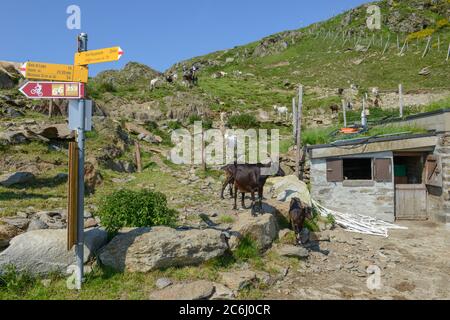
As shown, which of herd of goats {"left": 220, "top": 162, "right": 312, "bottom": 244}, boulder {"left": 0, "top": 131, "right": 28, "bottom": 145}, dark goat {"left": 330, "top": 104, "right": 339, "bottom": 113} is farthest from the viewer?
dark goat {"left": 330, "top": 104, "right": 339, "bottom": 113}

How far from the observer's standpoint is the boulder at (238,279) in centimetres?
596

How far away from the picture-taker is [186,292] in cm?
542

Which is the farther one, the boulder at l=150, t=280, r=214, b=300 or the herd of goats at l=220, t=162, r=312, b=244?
the herd of goats at l=220, t=162, r=312, b=244

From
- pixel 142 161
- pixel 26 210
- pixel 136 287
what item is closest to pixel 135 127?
pixel 142 161

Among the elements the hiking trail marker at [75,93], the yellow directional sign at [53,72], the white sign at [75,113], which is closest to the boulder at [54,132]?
the hiking trail marker at [75,93]

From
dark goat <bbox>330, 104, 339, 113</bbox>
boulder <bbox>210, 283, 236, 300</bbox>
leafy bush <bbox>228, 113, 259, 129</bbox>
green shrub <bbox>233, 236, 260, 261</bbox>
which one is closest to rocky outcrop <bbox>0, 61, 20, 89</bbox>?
leafy bush <bbox>228, 113, 259, 129</bbox>

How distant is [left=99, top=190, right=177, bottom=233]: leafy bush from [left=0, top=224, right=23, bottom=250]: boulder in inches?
65.4

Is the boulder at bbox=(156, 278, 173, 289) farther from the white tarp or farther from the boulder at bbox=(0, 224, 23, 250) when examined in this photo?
the white tarp

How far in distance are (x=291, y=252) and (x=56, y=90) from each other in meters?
6.20

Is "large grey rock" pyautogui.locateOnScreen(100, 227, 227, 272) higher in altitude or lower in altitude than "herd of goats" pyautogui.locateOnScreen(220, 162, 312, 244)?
lower

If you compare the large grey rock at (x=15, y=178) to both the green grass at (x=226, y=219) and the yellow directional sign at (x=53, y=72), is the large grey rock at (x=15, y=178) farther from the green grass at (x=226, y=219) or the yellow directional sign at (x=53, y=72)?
the green grass at (x=226, y=219)

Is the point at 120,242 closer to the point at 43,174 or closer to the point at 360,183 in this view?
the point at 43,174

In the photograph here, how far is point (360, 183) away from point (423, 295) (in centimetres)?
646

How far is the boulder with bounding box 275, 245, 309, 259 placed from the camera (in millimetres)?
7750
